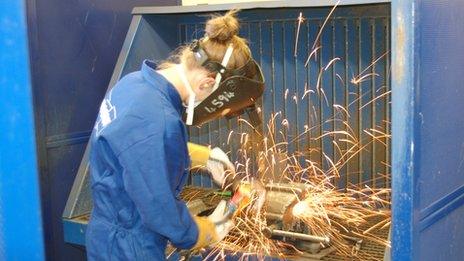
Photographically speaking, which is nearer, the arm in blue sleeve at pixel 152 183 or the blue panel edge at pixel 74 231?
the arm in blue sleeve at pixel 152 183

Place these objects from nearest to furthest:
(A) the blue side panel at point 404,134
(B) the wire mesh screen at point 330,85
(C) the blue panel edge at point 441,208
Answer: (A) the blue side panel at point 404,134, (C) the blue panel edge at point 441,208, (B) the wire mesh screen at point 330,85

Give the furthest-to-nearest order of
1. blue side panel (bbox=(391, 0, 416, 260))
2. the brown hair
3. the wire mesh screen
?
1. the wire mesh screen
2. the brown hair
3. blue side panel (bbox=(391, 0, 416, 260))

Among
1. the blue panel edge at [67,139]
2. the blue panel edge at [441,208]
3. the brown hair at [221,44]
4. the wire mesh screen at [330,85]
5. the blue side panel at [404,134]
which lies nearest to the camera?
the blue side panel at [404,134]

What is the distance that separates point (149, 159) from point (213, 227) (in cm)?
37

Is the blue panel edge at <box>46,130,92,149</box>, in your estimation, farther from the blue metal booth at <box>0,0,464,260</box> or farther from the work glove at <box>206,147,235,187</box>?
the work glove at <box>206,147,235,187</box>

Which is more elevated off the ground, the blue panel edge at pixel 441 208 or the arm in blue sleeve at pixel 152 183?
the arm in blue sleeve at pixel 152 183

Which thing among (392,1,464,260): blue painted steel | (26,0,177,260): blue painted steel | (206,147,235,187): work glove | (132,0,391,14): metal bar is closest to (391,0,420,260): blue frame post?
(392,1,464,260): blue painted steel

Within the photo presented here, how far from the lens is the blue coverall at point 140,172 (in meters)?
1.55

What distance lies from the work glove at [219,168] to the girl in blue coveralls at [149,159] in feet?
1.01

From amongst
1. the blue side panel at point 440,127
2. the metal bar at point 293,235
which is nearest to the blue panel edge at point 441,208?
the blue side panel at point 440,127

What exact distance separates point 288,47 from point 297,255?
0.84 meters

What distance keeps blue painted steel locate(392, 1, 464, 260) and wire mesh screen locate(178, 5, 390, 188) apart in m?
0.49

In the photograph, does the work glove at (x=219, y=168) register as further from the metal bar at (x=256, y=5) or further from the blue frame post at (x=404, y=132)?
the blue frame post at (x=404, y=132)

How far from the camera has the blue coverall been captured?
1.55 m
